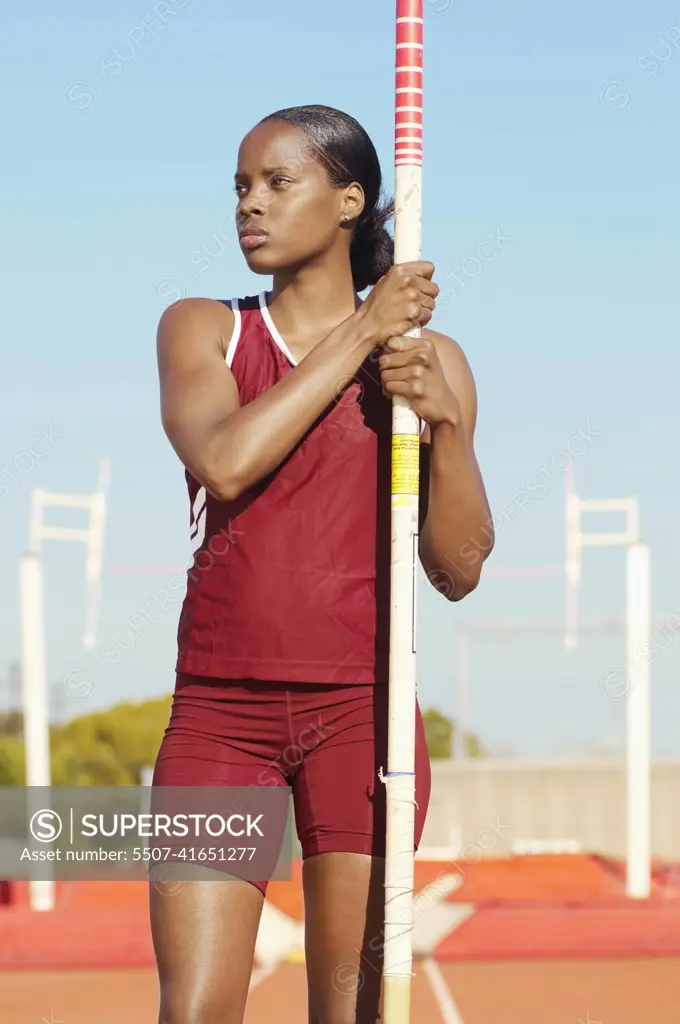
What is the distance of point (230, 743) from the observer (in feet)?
9.30

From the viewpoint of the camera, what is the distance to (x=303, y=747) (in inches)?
112

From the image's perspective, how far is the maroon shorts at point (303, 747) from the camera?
2814mm

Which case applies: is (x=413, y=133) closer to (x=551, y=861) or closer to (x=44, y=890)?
(x=44, y=890)

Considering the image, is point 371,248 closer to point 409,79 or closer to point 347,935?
point 409,79

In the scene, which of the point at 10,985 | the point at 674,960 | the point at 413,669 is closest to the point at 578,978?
the point at 674,960

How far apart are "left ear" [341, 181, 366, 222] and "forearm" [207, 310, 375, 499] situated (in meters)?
0.42

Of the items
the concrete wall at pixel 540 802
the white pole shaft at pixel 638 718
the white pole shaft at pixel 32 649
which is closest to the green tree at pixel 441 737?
the concrete wall at pixel 540 802

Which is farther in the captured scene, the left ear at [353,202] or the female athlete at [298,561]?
the left ear at [353,202]

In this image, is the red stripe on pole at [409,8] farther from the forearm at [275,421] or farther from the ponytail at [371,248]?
the forearm at [275,421]

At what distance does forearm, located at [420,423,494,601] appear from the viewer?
294cm

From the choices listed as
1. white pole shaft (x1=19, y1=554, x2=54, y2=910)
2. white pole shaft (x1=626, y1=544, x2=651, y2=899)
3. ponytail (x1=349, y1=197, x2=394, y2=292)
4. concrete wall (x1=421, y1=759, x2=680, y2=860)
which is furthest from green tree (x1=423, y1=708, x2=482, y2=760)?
ponytail (x1=349, y1=197, x2=394, y2=292)

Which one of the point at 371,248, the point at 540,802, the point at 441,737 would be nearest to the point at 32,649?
the point at 371,248

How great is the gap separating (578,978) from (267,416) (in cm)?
973

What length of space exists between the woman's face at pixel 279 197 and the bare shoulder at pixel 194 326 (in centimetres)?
11
